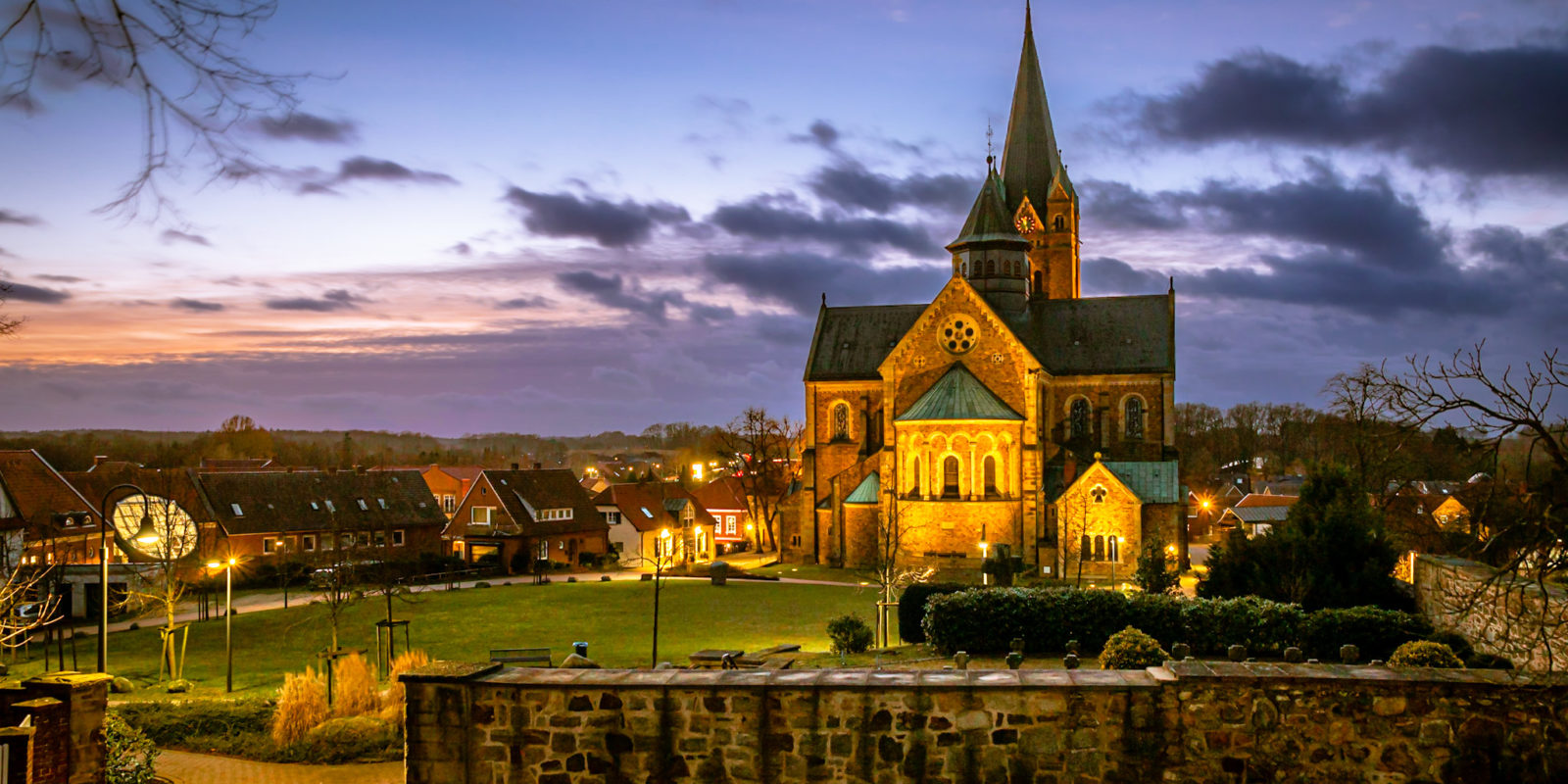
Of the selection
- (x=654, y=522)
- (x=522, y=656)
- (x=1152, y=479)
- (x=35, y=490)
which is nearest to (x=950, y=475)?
(x=1152, y=479)

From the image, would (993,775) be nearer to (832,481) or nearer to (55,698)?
(55,698)

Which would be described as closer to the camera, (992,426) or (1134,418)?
(992,426)

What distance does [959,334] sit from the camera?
50.8 meters

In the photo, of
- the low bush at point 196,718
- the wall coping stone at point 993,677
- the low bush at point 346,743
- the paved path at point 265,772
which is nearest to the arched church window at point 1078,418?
the low bush at point 196,718

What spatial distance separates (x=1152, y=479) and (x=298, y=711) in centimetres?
4090

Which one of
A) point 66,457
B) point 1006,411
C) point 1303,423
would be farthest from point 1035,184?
point 66,457

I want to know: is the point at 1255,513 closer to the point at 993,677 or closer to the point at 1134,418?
the point at 1134,418

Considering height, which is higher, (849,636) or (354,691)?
(354,691)

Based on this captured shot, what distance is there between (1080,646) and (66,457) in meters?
92.1

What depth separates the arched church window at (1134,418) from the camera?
173 ft

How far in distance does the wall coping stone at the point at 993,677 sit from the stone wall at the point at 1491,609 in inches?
28.8

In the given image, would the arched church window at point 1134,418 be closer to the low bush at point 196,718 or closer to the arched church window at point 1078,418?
the arched church window at point 1078,418

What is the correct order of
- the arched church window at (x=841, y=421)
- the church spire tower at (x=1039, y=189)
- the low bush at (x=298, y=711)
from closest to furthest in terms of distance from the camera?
the low bush at (x=298, y=711)
the arched church window at (x=841, y=421)
the church spire tower at (x=1039, y=189)

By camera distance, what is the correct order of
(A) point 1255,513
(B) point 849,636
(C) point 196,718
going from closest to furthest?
(C) point 196,718 → (B) point 849,636 → (A) point 1255,513
